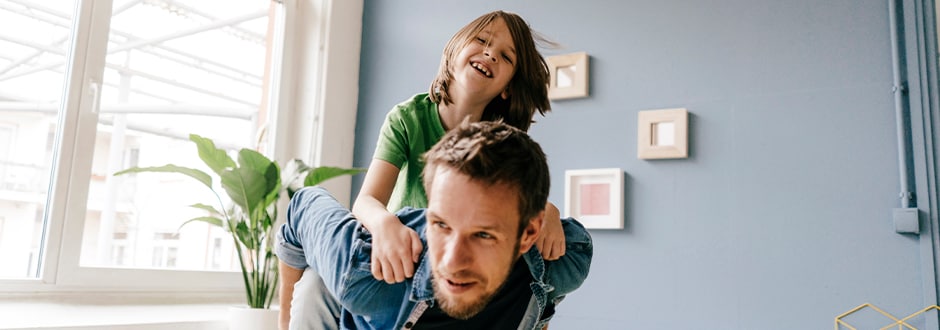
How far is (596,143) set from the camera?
2277mm

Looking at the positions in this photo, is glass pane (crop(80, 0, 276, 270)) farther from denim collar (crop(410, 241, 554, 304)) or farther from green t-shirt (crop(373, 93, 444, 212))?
denim collar (crop(410, 241, 554, 304))

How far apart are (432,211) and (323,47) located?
209 centimetres

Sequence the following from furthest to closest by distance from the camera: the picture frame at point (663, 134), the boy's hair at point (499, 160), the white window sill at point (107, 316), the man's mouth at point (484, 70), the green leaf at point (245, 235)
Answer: the green leaf at point (245, 235)
the picture frame at point (663, 134)
the white window sill at point (107, 316)
the man's mouth at point (484, 70)
the boy's hair at point (499, 160)

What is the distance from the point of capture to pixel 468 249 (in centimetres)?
92

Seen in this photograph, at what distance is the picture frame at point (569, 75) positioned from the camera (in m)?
2.31

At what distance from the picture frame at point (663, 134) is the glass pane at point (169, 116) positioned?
1.38 m

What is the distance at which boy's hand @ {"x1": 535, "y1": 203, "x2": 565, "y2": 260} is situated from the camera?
41.8 inches

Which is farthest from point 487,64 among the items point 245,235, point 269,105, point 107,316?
point 269,105

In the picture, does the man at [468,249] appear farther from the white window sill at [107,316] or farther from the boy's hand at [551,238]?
the white window sill at [107,316]

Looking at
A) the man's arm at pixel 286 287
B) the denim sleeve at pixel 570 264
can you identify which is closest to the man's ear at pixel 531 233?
the denim sleeve at pixel 570 264

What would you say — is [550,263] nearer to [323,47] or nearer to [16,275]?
[16,275]

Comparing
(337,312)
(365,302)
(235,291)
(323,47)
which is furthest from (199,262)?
(365,302)

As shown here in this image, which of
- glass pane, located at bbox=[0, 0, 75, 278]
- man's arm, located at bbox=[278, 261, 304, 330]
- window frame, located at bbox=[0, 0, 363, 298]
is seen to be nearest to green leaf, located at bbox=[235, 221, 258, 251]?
window frame, located at bbox=[0, 0, 363, 298]

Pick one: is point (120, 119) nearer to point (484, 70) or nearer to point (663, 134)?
point (484, 70)
